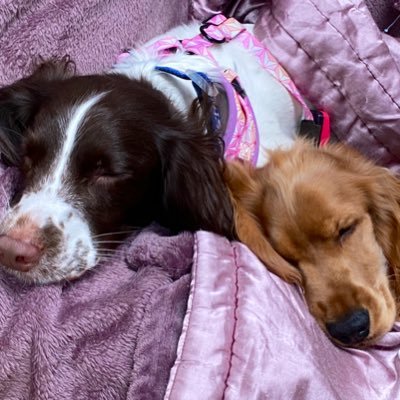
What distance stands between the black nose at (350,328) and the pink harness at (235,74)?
0.45 meters

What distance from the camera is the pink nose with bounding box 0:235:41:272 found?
1.03m

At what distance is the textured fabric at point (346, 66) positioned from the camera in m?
1.69

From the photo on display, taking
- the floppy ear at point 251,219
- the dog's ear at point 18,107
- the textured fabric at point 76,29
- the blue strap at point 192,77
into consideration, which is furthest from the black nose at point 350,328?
the textured fabric at point 76,29

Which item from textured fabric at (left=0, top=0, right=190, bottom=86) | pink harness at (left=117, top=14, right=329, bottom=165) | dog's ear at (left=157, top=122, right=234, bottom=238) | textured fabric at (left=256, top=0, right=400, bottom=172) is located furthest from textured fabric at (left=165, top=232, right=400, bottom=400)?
textured fabric at (left=256, top=0, right=400, bottom=172)

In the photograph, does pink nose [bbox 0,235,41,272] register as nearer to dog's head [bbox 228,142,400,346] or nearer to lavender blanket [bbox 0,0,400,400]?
lavender blanket [bbox 0,0,400,400]

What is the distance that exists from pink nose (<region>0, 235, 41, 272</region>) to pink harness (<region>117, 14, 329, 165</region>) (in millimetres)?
567

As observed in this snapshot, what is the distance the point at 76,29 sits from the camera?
156 centimetres

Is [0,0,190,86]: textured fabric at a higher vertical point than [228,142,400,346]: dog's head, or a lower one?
→ higher

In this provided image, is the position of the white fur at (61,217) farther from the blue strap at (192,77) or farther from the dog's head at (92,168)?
the blue strap at (192,77)

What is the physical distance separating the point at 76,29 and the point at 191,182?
538 mm

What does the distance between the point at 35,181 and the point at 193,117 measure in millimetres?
393

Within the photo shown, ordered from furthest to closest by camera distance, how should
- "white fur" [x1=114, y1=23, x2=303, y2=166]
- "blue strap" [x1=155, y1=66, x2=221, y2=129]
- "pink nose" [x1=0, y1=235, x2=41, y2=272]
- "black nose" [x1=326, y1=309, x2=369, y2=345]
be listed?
"white fur" [x1=114, y1=23, x2=303, y2=166], "blue strap" [x1=155, y1=66, x2=221, y2=129], "black nose" [x1=326, y1=309, x2=369, y2=345], "pink nose" [x1=0, y1=235, x2=41, y2=272]

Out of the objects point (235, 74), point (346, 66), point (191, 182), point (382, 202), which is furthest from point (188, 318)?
point (346, 66)

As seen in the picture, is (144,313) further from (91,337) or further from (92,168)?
(92,168)
